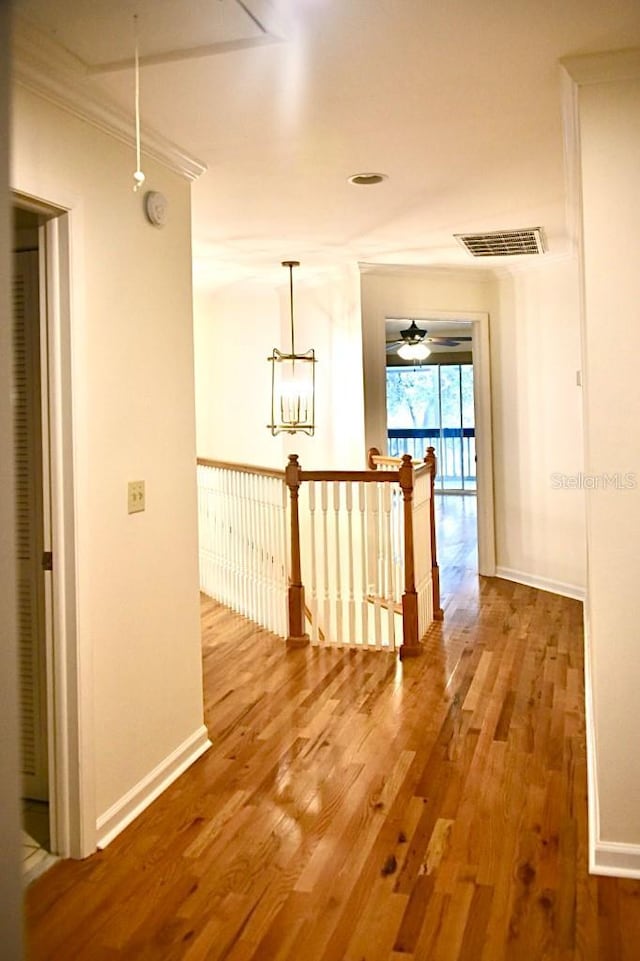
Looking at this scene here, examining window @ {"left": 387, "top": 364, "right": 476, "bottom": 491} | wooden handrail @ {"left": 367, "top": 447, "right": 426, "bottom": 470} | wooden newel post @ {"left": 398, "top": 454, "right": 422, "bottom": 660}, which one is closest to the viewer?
wooden newel post @ {"left": 398, "top": 454, "right": 422, "bottom": 660}

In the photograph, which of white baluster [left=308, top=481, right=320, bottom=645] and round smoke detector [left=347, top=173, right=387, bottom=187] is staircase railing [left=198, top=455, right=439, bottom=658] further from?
round smoke detector [left=347, top=173, right=387, bottom=187]

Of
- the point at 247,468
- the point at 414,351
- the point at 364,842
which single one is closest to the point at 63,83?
the point at 364,842

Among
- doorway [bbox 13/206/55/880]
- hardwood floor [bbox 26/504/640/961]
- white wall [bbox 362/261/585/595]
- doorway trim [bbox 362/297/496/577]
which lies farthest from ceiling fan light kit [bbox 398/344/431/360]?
doorway [bbox 13/206/55/880]

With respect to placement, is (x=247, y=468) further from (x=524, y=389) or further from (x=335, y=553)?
(x=524, y=389)

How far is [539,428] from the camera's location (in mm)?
5949

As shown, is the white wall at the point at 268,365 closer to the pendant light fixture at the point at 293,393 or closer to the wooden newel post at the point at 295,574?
the pendant light fixture at the point at 293,393

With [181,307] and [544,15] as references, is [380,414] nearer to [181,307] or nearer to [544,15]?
[181,307]

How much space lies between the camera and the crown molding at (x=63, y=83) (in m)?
2.13

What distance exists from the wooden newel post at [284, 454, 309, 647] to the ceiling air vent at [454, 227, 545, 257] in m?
1.83

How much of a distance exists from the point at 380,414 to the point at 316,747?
3.19 metres

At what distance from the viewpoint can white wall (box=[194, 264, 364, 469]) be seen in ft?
19.7

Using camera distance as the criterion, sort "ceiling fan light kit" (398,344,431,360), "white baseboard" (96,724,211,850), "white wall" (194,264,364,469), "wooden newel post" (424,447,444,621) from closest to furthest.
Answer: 1. "white baseboard" (96,724,211,850)
2. "wooden newel post" (424,447,444,621)
3. "white wall" (194,264,364,469)
4. "ceiling fan light kit" (398,344,431,360)

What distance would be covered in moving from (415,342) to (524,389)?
2853mm

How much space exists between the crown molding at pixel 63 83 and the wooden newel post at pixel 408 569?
2276 millimetres
